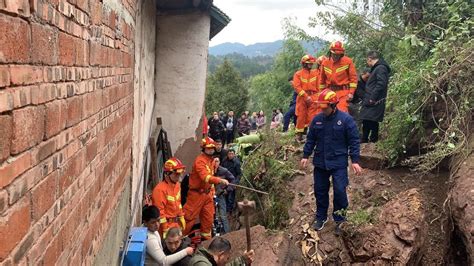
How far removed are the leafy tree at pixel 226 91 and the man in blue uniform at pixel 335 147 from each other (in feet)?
102

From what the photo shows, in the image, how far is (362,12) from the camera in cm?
1061

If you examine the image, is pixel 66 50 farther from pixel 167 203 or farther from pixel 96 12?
pixel 167 203

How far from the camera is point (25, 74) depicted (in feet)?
4.69

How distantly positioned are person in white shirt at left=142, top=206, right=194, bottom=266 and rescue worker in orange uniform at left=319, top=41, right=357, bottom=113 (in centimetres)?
401

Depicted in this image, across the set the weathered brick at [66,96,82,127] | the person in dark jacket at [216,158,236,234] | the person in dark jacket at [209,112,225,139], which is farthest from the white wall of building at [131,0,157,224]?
the person in dark jacket at [209,112,225,139]

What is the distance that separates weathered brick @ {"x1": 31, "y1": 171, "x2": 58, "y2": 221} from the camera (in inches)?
62.4

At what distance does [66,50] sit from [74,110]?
11.4 inches

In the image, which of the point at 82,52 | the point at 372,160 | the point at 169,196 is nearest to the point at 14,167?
the point at 82,52

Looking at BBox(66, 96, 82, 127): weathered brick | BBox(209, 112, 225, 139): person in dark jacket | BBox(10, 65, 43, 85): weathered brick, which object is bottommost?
BBox(209, 112, 225, 139): person in dark jacket

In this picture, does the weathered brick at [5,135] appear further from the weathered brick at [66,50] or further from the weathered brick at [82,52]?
the weathered brick at [82,52]

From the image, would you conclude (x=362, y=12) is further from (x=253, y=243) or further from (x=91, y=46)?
(x=91, y=46)

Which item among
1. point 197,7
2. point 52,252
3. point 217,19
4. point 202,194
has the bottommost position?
point 202,194

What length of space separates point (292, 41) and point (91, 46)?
28.3 metres

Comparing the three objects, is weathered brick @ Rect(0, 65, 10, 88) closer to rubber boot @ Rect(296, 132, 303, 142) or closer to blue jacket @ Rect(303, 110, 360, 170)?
blue jacket @ Rect(303, 110, 360, 170)
